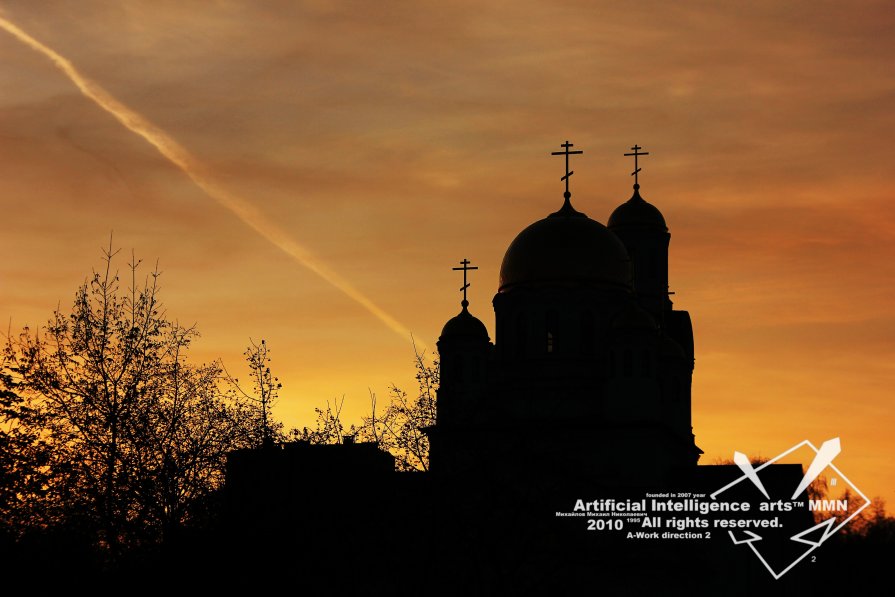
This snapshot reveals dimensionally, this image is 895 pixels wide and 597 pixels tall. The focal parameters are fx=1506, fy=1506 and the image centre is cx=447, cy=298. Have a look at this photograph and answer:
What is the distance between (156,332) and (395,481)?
6870mm

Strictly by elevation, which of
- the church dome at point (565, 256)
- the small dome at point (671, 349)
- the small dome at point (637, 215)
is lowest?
the small dome at point (671, 349)

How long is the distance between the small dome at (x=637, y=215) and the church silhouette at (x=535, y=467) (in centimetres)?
7

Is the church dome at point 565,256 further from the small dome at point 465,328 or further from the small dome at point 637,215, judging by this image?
the small dome at point 637,215

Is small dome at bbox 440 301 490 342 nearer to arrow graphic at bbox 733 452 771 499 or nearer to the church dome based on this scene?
the church dome

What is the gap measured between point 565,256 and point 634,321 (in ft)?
13.8

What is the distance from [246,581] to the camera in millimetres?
26844

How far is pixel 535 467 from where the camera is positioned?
111ft

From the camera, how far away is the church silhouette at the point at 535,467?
95.5 feet

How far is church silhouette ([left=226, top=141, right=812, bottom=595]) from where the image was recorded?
2911 centimetres

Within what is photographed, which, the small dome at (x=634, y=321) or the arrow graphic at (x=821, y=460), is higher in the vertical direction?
the small dome at (x=634, y=321)

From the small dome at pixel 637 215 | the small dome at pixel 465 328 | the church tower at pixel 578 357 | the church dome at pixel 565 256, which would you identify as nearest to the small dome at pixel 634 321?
the church tower at pixel 578 357

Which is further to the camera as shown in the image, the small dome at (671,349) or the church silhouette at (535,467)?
the small dome at (671,349)

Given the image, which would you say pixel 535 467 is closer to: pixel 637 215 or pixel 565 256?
pixel 565 256

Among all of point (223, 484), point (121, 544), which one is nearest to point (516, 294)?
point (223, 484)
